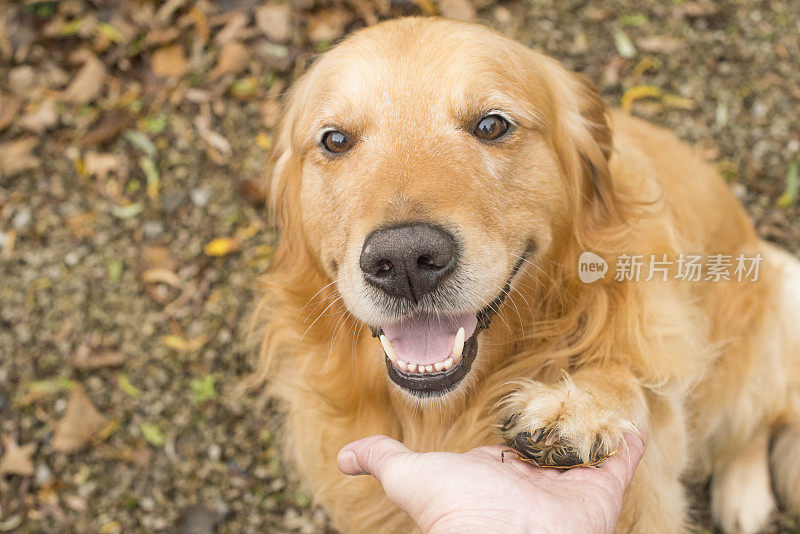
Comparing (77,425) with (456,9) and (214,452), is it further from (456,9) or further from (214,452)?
(456,9)

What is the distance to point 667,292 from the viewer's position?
8.74 feet

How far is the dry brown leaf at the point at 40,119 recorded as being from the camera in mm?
4773

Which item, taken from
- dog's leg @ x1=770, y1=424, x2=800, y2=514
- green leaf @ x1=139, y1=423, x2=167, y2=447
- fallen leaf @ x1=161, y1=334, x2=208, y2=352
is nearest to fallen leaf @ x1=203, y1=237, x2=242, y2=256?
fallen leaf @ x1=161, y1=334, x2=208, y2=352

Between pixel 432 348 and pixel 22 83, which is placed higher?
pixel 432 348

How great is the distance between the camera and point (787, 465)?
12.1 ft

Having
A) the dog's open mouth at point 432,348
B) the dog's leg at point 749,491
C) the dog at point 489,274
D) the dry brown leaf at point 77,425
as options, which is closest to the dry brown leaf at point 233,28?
the dog at point 489,274

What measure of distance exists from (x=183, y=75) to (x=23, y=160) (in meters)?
1.26

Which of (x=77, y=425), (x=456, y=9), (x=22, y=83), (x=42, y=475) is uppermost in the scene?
(x=456, y=9)

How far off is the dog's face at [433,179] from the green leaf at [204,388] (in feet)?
6.02

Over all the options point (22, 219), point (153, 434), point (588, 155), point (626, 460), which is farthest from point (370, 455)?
point (22, 219)

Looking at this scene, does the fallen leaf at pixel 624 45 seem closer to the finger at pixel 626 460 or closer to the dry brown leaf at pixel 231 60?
the dry brown leaf at pixel 231 60

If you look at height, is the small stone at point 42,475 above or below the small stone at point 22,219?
below

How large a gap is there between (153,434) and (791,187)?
4.43 m

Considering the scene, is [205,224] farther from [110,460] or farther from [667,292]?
[667,292]
